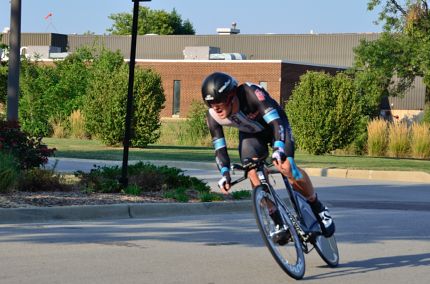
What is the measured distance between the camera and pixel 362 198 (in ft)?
59.8

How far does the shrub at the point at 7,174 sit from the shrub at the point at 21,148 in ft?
3.46

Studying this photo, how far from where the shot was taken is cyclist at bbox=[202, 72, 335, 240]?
840cm

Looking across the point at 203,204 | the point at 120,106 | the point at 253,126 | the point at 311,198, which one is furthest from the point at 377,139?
the point at 253,126

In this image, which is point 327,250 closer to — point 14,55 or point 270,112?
point 270,112

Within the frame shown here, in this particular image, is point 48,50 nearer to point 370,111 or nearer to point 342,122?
point 370,111

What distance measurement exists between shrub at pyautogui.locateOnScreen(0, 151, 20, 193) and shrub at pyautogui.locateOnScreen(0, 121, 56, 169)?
3.46ft

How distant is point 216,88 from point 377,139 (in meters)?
27.3

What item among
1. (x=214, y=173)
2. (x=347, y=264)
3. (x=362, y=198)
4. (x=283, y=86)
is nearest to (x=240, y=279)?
(x=347, y=264)

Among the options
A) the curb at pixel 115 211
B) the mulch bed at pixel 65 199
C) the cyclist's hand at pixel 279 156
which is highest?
the cyclist's hand at pixel 279 156

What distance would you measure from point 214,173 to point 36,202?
10.6 meters

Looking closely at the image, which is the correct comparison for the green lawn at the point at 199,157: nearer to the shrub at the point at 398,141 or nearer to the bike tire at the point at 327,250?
the shrub at the point at 398,141

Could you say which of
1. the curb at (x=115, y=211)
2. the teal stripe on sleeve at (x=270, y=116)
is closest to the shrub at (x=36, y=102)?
the curb at (x=115, y=211)

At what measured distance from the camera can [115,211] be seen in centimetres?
1339

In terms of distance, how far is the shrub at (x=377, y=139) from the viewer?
3503 centimetres
